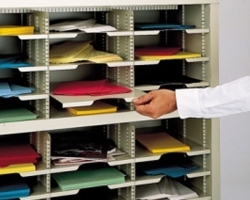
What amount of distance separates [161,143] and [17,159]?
0.56 metres

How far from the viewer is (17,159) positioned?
186cm

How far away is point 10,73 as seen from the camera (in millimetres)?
2111

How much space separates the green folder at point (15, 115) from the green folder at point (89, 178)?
0.86 ft

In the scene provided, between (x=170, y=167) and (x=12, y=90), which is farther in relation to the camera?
(x=170, y=167)

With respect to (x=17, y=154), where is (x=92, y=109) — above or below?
above

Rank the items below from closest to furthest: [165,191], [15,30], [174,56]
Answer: [15,30], [174,56], [165,191]

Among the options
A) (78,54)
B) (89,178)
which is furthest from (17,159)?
(78,54)

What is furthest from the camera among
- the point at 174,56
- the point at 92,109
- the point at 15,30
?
the point at 174,56

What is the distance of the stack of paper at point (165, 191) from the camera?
6.81ft

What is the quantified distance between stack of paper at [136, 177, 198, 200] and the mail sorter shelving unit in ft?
0.18

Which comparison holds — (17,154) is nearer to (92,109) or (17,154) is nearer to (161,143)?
(92,109)

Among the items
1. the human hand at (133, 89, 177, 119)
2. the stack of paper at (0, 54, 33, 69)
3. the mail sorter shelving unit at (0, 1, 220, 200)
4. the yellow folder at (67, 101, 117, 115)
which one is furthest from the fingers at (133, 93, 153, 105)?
the stack of paper at (0, 54, 33, 69)

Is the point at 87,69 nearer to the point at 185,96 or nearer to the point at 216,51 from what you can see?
the point at 216,51

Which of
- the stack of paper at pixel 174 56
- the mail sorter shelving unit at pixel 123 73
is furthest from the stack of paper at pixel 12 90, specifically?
the stack of paper at pixel 174 56
